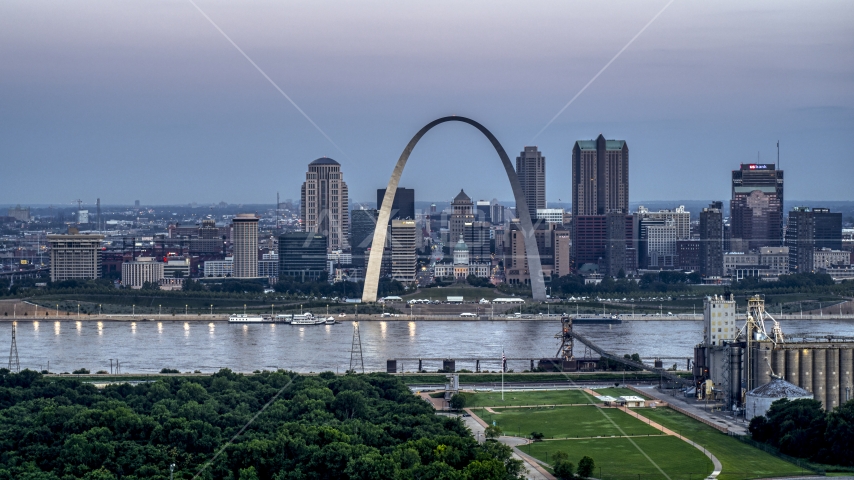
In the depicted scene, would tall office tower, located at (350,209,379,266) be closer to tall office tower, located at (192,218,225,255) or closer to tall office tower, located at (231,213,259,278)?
tall office tower, located at (231,213,259,278)

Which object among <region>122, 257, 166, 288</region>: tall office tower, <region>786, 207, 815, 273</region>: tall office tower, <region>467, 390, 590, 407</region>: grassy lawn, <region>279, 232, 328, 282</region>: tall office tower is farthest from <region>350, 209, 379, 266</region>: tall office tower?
<region>467, 390, 590, 407</region>: grassy lawn

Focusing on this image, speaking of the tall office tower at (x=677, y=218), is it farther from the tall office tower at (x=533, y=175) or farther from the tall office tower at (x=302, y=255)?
the tall office tower at (x=302, y=255)

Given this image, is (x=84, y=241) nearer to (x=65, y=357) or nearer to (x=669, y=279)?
(x=669, y=279)

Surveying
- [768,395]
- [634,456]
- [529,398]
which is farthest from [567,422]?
[768,395]

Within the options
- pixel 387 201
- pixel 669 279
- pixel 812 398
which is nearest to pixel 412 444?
pixel 812 398

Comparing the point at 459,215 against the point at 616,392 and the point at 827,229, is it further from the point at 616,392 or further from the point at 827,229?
the point at 616,392
